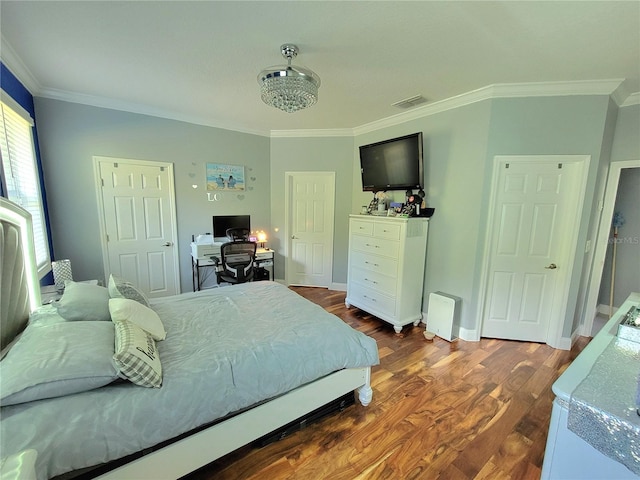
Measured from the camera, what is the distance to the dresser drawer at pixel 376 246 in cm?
305

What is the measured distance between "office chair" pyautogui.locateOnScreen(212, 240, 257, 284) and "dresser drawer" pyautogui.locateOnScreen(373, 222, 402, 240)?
159 centimetres

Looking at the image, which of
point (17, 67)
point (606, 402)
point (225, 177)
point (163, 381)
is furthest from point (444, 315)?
point (17, 67)

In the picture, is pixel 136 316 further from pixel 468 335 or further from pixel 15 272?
pixel 468 335

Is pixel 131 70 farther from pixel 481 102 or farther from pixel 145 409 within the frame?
pixel 481 102

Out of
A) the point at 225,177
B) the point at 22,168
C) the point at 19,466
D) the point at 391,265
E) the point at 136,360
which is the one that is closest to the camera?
the point at 19,466

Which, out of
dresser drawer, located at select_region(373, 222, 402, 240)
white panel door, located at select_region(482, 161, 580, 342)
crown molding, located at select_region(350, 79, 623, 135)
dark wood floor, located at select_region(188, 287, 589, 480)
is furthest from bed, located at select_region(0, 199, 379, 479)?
crown molding, located at select_region(350, 79, 623, 135)

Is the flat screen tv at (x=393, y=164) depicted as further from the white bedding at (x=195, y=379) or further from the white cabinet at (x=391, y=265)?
the white bedding at (x=195, y=379)

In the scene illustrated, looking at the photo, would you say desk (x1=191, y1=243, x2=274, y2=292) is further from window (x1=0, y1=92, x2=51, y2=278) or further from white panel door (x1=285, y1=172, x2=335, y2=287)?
window (x1=0, y1=92, x2=51, y2=278)

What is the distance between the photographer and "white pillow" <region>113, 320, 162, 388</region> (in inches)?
47.9

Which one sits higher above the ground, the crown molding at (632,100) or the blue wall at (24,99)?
the crown molding at (632,100)

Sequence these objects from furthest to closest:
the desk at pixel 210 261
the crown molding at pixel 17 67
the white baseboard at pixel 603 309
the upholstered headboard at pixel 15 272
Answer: the desk at pixel 210 261 < the white baseboard at pixel 603 309 < the crown molding at pixel 17 67 < the upholstered headboard at pixel 15 272

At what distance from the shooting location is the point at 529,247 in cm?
276

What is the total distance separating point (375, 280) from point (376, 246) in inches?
17.0

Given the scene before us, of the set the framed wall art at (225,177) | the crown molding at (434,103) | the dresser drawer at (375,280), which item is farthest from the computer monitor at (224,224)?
the dresser drawer at (375,280)
